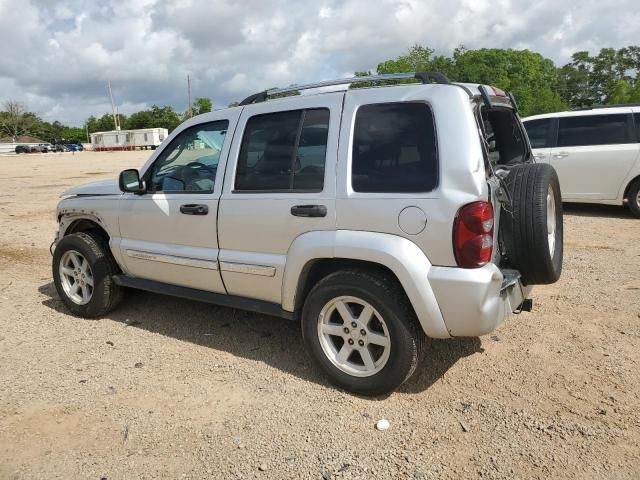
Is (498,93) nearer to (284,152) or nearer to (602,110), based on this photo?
(284,152)

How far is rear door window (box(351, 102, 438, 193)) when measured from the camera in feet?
9.77

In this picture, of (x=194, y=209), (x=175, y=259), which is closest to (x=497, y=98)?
(x=194, y=209)

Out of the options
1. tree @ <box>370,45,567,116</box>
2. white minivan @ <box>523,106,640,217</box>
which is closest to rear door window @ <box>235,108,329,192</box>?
white minivan @ <box>523,106,640,217</box>

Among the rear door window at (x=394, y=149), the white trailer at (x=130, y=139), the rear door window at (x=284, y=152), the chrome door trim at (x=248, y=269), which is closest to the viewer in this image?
the rear door window at (x=394, y=149)

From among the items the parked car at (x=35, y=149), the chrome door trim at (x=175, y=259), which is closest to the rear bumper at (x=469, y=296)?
the chrome door trim at (x=175, y=259)

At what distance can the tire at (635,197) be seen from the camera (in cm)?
838

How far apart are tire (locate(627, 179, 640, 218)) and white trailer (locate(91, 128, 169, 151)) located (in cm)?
6342

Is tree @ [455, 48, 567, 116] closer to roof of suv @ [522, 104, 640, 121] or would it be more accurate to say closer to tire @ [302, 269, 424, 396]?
roof of suv @ [522, 104, 640, 121]

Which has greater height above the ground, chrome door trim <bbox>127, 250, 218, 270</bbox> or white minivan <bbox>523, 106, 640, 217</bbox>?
white minivan <bbox>523, 106, 640, 217</bbox>

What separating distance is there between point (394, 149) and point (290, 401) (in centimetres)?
166

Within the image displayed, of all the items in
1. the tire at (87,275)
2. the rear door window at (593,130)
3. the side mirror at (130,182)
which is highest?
the rear door window at (593,130)

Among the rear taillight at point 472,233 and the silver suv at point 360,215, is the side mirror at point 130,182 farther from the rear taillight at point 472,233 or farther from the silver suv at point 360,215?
the rear taillight at point 472,233

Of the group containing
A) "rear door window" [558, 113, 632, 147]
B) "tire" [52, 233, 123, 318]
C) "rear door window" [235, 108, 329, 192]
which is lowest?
"tire" [52, 233, 123, 318]

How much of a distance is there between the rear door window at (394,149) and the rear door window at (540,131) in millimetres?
6881
